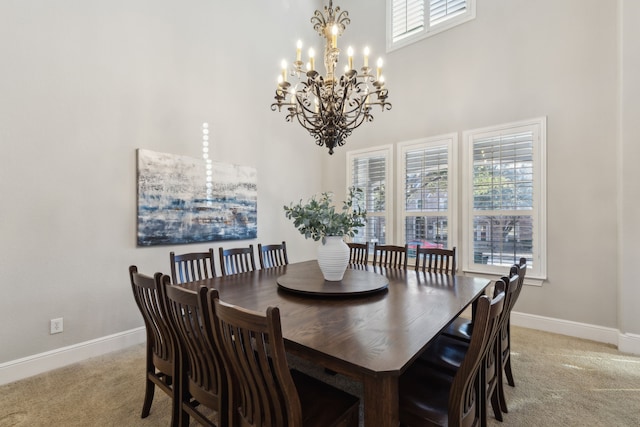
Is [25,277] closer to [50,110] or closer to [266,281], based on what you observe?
[50,110]

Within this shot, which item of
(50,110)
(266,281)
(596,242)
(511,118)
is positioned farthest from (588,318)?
(50,110)

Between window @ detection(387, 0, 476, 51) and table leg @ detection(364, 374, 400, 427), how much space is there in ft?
15.1

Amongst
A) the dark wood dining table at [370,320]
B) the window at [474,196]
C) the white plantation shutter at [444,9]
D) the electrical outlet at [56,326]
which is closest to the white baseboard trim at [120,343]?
Answer: the electrical outlet at [56,326]

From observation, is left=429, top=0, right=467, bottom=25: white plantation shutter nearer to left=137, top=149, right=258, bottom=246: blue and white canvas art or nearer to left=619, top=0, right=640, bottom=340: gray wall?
left=619, top=0, right=640, bottom=340: gray wall

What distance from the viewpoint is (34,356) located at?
249 cm

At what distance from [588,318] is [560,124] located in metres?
2.11

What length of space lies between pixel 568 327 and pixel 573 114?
7.60 feet

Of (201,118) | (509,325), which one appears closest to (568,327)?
(509,325)

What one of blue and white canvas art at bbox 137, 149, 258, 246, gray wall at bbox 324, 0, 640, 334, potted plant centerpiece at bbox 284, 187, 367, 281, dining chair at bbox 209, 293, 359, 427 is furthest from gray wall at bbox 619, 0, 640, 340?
blue and white canvas art at bbox 137, 149, 258, 246

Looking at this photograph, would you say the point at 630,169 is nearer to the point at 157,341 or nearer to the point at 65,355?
the point at 157,341

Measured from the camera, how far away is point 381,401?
41.8 inches

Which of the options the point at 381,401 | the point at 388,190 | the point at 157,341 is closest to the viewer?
the point at 381,401

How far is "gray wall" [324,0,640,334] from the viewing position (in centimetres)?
288

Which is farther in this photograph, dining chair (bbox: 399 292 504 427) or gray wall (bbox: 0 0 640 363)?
gray wall (bbox: 0 0 640 363)
